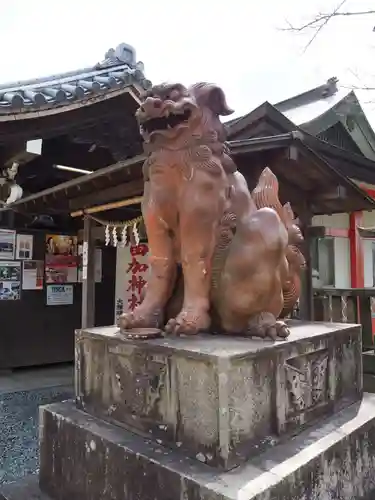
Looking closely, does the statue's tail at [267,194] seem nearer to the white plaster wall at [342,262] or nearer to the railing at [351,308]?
the railing at [351,308]

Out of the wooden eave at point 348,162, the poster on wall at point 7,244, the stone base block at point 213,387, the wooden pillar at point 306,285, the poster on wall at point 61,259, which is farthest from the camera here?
the poster on wall at point 61,259

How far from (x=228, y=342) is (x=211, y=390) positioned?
0.30 meters

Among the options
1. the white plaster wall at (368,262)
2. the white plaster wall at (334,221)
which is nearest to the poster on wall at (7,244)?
the white plaster wall at (334,221)

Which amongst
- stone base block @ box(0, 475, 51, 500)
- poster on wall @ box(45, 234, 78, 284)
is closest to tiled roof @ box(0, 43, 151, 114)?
poster on wall @ box(45, 234, 78, 284)

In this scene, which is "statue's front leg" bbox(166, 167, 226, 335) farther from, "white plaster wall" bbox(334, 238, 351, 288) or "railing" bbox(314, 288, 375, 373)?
"white plaster wall" bbox(334, 238, 351, 288)

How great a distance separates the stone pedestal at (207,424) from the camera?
5.09ft

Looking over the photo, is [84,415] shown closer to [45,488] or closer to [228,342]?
[45,488]

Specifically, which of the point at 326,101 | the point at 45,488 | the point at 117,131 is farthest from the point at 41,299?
the point at 326,101

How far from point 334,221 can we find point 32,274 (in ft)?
19.1

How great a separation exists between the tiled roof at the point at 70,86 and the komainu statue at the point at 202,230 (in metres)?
2.76

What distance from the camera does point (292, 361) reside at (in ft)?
6.27

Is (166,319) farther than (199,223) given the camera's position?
Yes

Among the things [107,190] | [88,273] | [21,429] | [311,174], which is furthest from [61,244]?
[311,174]

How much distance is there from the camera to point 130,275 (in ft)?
22.4
